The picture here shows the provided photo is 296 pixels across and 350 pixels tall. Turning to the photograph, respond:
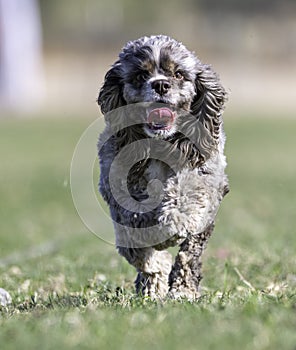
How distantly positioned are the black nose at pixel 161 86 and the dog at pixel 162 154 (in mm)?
23

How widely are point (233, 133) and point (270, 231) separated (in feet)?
59.7

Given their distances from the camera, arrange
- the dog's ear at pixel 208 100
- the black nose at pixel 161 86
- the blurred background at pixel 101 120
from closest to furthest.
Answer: the black nose at pixel 161 86
the dog's ear at pixel 208 100
the blurred background at pixel 101 120

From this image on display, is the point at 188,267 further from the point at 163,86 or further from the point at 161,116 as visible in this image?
the point at 163,86

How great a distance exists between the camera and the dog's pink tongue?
5.91 m

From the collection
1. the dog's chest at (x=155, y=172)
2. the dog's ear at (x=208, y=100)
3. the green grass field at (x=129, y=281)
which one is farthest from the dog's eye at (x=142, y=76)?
the green grass field at (x=129, y=281)

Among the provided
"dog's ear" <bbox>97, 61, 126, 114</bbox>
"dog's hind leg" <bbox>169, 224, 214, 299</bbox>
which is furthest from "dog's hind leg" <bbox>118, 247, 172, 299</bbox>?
"dog's ear" <bbox>97, 61, 126, 114</bbox>

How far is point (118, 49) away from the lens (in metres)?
47.8

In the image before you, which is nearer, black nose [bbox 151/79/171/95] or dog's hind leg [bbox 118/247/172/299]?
black nose [bbox 151/79/171/95]

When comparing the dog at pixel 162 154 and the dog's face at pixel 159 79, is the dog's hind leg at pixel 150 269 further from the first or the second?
the dog's face at pixel 159 79

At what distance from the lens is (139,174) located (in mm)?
6105

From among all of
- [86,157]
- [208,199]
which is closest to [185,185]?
[208,199]

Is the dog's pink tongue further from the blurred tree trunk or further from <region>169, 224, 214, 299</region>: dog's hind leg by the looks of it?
the blurred tree trunk

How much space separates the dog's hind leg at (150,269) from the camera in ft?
20.5

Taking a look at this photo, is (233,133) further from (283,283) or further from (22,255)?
(283,283)
